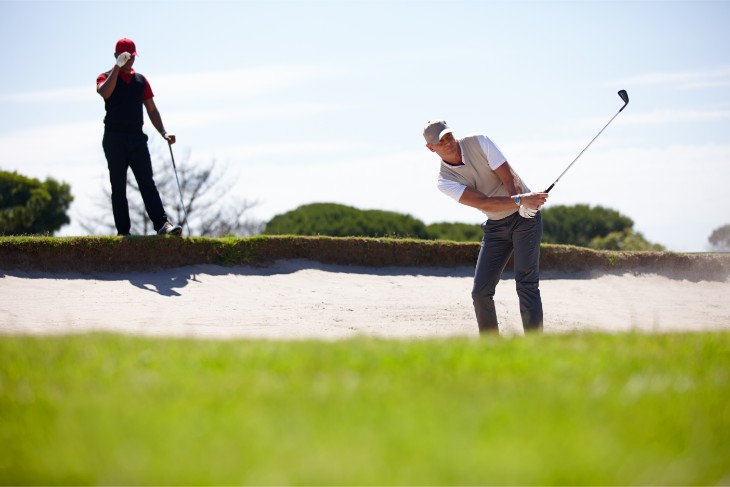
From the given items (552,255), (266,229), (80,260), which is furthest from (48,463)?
(266,229)

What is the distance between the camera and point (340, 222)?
33.8 meters

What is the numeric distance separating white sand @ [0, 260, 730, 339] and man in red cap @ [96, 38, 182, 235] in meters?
0.96

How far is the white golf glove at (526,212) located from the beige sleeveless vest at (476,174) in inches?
4.0

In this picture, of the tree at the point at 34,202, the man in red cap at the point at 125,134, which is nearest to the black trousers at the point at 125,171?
the man in red cap at the point at 125,134

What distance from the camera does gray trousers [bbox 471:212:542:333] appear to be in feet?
26.2

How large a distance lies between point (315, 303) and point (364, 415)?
26.1ft

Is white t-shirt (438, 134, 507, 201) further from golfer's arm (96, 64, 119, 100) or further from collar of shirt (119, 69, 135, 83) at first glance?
collar of shirt (119, 69, 135, 83)

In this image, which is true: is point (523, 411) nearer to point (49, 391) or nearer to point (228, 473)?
point (228, 473)

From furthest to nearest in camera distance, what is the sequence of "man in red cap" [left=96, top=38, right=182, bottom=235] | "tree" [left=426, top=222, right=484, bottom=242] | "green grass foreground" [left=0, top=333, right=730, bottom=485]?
1. "tree" [left=426, top=222, right=484, bottom=242]
2. "man in red cap" [left=96, top=38, right=182, bottom=235]
3. "green grass foreground" [left=0, top=333, right=730, bottom=485]

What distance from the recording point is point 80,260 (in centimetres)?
1084

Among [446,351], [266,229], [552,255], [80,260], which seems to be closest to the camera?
[446,351]

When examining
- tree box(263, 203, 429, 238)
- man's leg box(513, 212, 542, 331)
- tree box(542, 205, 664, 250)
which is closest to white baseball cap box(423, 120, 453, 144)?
man's leg box(513, 212, 542, 331)

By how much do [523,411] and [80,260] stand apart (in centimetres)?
886

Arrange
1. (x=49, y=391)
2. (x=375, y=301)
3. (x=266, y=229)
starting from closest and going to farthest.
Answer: (x=49, y=391), (x=375, y=301), (x=266, y=229)
